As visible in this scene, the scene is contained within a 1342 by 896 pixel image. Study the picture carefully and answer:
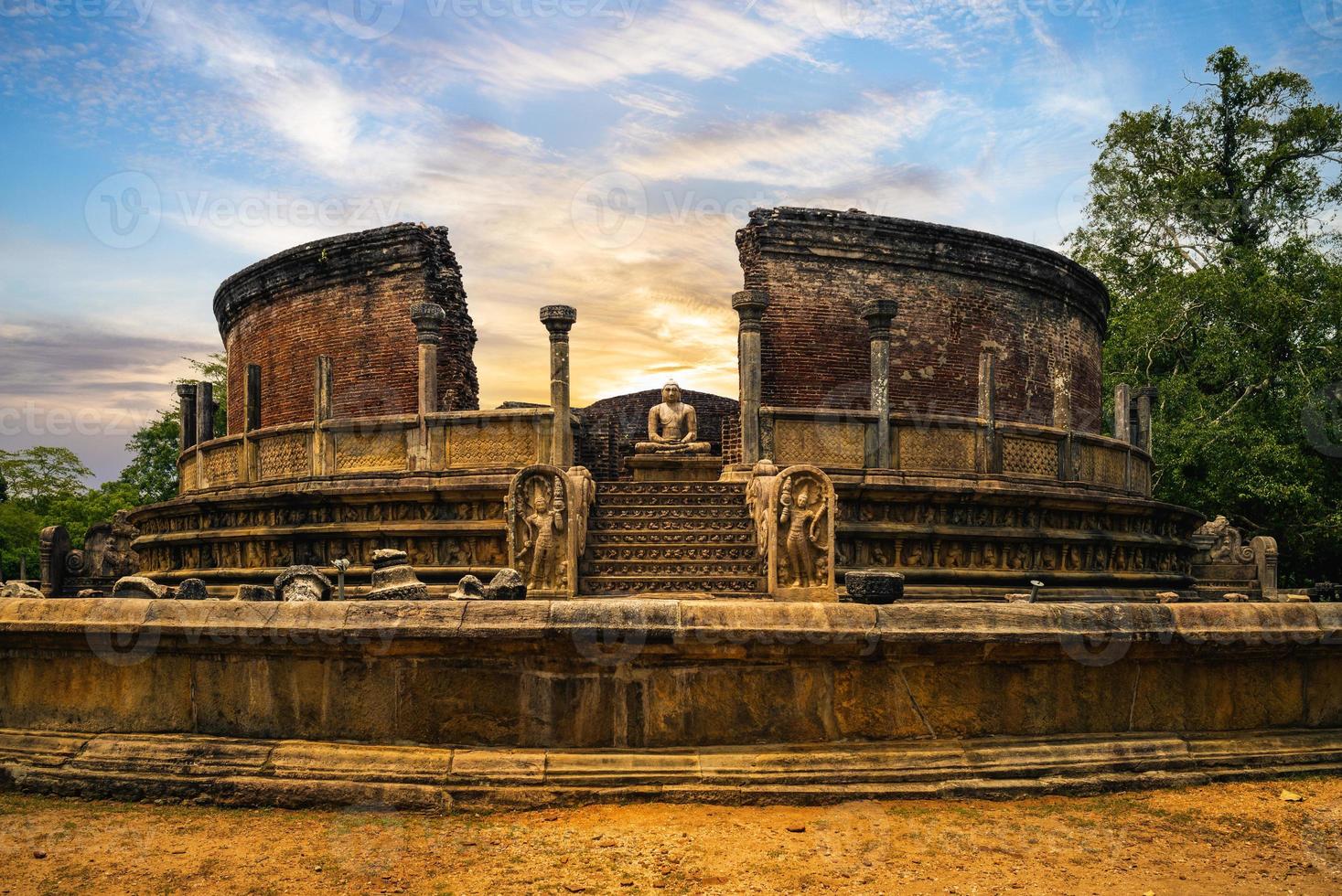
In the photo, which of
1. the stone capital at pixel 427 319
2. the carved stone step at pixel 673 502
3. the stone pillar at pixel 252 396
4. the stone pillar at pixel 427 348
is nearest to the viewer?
the carved stone step at pixel 673 502

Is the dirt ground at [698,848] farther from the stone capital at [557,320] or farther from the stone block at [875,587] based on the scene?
the stone capital at [557,320]

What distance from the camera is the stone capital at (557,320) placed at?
39.5ft

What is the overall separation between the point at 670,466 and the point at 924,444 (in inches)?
161

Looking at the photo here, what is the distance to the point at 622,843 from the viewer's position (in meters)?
3.65

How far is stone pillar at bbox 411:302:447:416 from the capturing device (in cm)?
1289

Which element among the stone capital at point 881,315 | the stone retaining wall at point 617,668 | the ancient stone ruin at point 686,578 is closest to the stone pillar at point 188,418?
the ancient stone ruin at point 686,578

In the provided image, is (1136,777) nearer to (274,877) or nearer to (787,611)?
(787,611)

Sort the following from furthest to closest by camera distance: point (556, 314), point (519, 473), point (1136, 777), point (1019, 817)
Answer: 1. point (556, 314)
2. point (519, 473)
3. point (1136, 777)
4. point (1019, 817)

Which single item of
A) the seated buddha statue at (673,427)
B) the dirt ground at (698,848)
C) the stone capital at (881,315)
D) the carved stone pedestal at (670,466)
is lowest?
the dirt ground at (698,848)

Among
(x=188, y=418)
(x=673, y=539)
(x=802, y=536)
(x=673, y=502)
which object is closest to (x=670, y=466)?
(x=673, y=502)

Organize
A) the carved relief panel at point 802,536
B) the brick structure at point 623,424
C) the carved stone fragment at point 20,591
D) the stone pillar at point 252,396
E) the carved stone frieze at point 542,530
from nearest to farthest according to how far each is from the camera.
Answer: the carved stone fragment at point 20,591 → the carved relief panel at point 802,536 → the carved stone frieze at point 542,530 → the stone pillar at point 252,396 → the brick structure at point 623,424

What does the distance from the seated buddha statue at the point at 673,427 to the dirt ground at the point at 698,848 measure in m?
10.9

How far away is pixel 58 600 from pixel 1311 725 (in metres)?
5.98

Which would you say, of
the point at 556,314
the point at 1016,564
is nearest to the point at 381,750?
the point at 556,314
